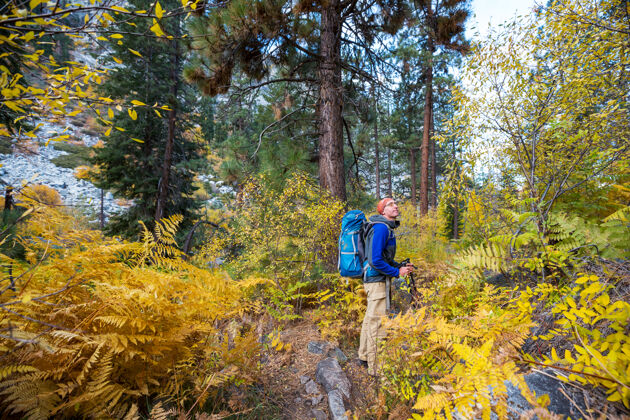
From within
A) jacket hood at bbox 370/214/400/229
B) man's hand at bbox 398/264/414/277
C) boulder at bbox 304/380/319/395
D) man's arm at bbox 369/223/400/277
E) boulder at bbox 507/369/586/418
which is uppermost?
jacket hood at bbox 370/214/400/229

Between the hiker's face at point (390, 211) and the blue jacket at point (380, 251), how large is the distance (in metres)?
0.11

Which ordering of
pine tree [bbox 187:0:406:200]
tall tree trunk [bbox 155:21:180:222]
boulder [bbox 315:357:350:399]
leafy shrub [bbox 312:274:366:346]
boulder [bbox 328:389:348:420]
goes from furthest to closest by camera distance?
tall tree trunk [bbox 155:21:180:222], pine tree [bbox 187:0:406:200], leafy shrub [bbox 312:274:366:346], boulder [bbox 315:357:350:399], boulder [bbox 328:389:348:420]

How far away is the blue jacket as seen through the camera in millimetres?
2854

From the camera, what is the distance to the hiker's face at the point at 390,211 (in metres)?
3.09

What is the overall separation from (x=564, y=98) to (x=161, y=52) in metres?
12.0

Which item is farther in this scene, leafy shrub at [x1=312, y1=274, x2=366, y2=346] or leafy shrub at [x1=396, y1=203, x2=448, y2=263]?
leafy shrub at [x1=396, y1=203, x2=448, y2=263]

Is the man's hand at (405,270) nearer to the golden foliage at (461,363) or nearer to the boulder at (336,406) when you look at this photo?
the golden foliage at (461,363)

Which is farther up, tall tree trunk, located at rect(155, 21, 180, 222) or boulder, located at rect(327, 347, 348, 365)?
tall tree trunk, located at rect(155, 21, 180, 222)

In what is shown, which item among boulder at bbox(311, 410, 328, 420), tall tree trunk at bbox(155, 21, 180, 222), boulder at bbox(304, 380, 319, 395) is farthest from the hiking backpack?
tall tree trunk at bbox(155, 21, 180, 222)

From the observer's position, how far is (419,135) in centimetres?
1723

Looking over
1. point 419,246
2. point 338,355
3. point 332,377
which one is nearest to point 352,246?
point 338,355

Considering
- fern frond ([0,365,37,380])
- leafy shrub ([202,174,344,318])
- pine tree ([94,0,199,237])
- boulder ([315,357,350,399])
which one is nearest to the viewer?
fern frond ([0,365,37,380])

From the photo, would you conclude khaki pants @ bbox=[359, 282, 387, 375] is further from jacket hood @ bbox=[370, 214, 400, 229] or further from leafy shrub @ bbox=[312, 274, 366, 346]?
jacket hood @ bbox=[370, 214, 400, 229]

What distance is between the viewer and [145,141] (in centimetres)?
973
